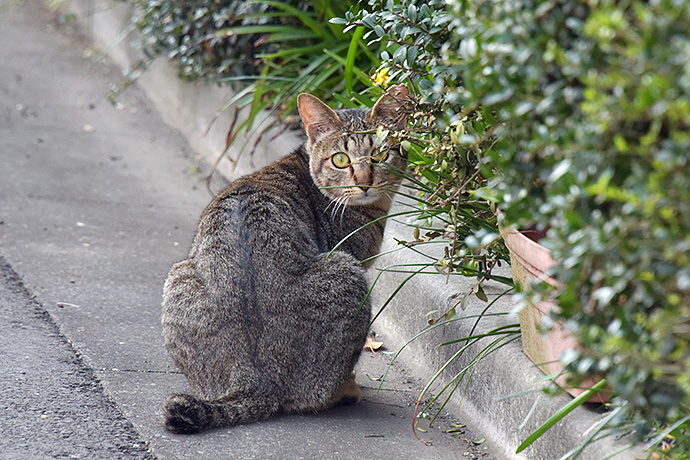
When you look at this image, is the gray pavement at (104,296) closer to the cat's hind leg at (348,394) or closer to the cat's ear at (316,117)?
the cat's hind leg at (348,394)

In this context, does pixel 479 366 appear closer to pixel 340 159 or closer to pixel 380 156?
pixel 380 156

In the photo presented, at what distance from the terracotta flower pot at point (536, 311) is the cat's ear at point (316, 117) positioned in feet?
3.56

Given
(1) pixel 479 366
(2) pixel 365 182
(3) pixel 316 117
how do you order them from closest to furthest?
(1) pixel 479 366 → (2) pixel 365 182 → (3) pixel 316 117

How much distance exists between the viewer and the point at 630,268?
4.60ft

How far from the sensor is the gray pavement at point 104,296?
262 cm

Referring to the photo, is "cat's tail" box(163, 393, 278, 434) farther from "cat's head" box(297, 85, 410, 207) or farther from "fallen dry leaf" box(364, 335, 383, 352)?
"cat's head" box(297, 85, 410, 207)

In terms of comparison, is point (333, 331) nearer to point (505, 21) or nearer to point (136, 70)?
point (505, 21)

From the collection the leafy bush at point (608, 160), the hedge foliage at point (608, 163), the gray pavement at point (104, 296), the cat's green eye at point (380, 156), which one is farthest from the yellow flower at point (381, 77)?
the leafy bush at point (608, 160)

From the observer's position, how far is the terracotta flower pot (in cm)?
226

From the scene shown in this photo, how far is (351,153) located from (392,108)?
10.3 inches

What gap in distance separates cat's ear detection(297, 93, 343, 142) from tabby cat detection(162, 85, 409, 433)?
27 centimetres

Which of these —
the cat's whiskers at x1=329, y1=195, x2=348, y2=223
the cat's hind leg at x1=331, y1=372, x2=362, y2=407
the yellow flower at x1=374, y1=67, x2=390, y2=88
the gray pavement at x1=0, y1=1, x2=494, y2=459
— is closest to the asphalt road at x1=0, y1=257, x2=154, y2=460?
the gray pavement at x1=0, y1=1, x2=494, y2=459

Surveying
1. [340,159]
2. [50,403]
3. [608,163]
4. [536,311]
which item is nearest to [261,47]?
[340,159]

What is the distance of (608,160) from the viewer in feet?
4.61
